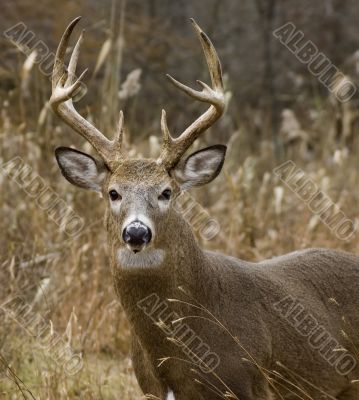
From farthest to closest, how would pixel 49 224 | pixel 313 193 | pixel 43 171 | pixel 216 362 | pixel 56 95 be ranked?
pixel 313 193, pixel 43 171, pixel 49 224, pixel 56 95, pixel 216 362

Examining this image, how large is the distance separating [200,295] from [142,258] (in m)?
0.40

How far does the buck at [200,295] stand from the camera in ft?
15.7

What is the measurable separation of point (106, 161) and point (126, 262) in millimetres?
657

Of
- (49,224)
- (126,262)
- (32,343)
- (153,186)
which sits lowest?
(32,343)

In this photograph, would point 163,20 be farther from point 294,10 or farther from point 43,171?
point 43,171

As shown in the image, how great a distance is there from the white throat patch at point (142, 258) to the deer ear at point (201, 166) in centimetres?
56

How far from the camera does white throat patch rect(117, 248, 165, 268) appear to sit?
15.9ft

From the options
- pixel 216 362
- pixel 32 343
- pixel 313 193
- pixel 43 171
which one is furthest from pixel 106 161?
pixel 313 193

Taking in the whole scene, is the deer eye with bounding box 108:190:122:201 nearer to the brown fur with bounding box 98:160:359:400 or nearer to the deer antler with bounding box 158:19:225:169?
the brown fur with bounding box 98:160:359:400

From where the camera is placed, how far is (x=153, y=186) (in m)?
4.96

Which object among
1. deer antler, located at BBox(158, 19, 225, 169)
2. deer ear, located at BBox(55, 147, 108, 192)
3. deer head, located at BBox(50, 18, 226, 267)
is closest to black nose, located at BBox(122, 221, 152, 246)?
deer head, located at BBox(50, 18, 226, 267)

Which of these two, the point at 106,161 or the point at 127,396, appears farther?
the point at 127,396

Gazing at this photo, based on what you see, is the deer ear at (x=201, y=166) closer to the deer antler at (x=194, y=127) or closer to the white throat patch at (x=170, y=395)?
the deer antler at (x=194, y=127)

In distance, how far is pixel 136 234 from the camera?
178 inches
